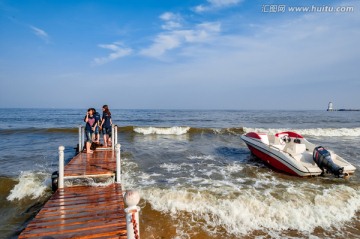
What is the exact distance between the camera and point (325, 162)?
927 cm

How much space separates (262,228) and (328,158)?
5.48 m

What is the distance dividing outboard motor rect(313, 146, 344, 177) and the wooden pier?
8201 mm

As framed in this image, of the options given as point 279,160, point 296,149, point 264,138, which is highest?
point 264,138

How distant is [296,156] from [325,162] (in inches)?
56.4

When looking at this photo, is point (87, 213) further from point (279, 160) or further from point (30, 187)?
point (279, 160)

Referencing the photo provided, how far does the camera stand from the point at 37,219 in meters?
4.20

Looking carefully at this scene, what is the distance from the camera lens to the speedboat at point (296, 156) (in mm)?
9198

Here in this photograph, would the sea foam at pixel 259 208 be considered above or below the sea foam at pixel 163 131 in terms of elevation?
below

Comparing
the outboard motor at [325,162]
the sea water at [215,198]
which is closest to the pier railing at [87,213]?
the sea water at [215,198]

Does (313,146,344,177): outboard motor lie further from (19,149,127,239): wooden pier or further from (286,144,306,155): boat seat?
(19,149,127,239): wooden pier

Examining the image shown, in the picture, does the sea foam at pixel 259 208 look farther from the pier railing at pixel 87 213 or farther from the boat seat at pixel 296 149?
the boat seat at pixel 296 149

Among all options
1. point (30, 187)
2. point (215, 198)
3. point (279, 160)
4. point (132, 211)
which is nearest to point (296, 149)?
point (279, 160)

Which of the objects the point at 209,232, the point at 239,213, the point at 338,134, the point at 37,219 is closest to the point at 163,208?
the point at 209,232

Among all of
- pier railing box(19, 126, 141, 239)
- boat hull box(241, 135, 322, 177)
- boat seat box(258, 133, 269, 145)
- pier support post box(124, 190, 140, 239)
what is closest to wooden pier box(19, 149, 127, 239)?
pier railing box(19, 126, 141, 239)
